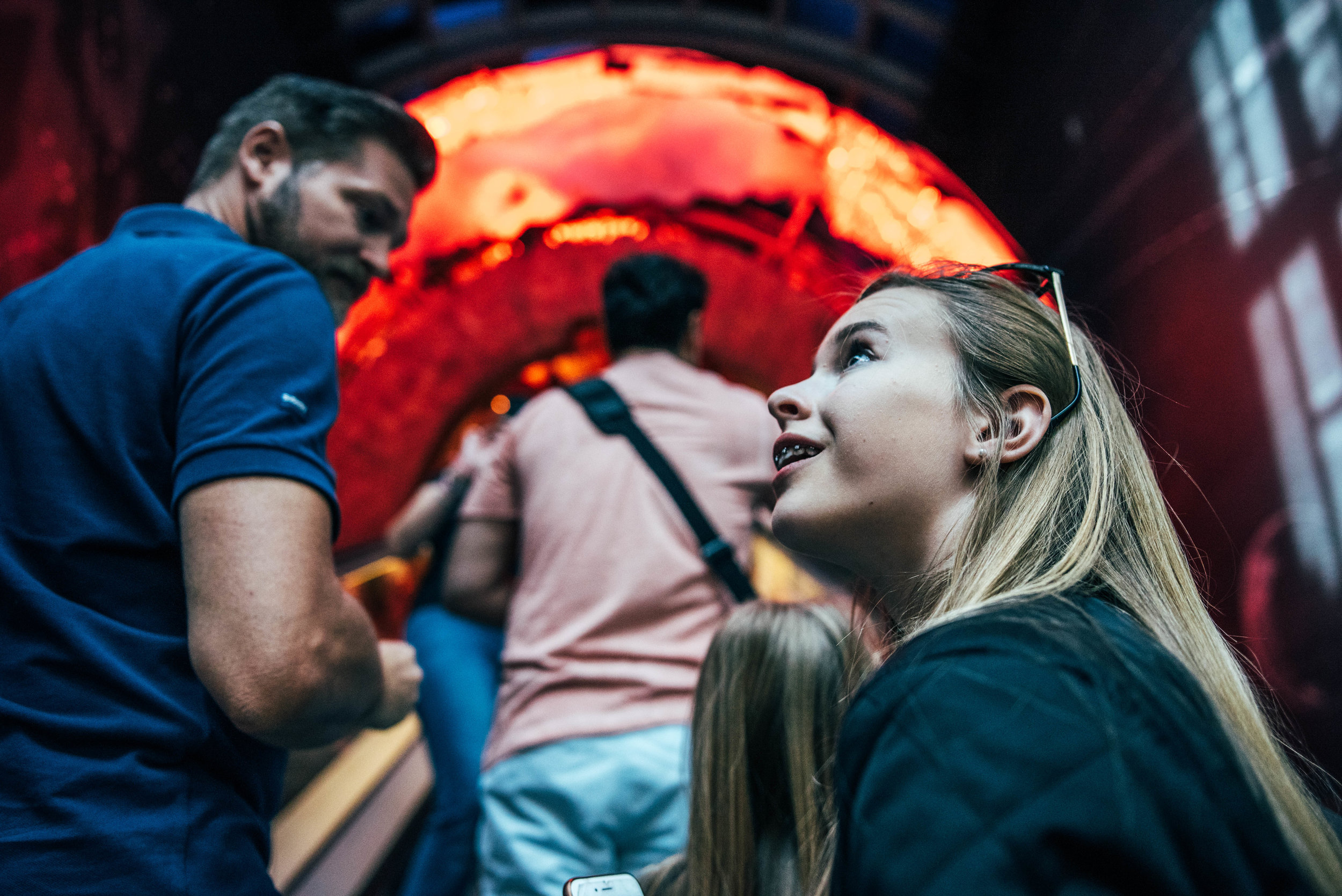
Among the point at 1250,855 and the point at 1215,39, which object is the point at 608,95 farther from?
the point at 1250,855

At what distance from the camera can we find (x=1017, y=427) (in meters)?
1.17

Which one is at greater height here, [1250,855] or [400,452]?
[1250,855]

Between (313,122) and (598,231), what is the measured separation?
12.6ft

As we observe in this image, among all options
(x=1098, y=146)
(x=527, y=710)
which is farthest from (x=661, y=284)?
(x=1098, y=146)

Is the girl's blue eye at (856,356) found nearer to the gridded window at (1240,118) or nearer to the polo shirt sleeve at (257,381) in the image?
the polo shirt sleeve at (257,381)

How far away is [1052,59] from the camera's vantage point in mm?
4184

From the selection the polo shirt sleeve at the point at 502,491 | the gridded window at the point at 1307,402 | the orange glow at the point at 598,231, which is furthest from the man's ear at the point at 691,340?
the orange glow at the point at 598,231

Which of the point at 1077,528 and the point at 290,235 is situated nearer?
the point at 1077,528

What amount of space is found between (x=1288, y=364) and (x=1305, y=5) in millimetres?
1003

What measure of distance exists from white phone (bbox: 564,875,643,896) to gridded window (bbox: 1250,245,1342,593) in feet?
7.43

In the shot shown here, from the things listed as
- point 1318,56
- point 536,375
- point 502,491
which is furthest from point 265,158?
point 536,375

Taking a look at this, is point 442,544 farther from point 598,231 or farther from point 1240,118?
point 598,231

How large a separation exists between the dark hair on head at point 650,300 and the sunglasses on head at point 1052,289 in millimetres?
939

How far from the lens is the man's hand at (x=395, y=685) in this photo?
1.38 meters
